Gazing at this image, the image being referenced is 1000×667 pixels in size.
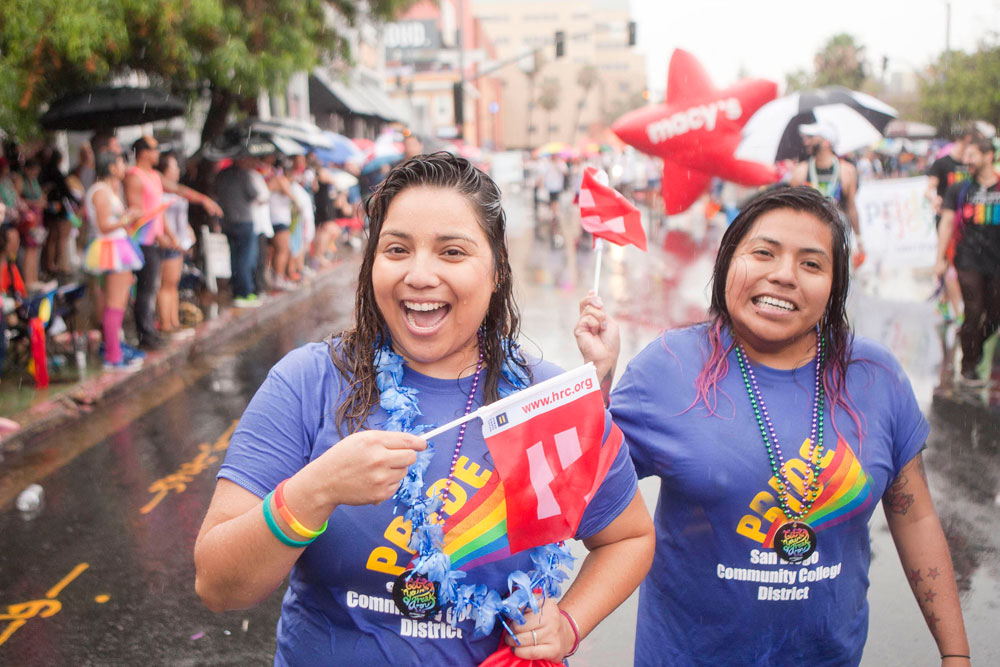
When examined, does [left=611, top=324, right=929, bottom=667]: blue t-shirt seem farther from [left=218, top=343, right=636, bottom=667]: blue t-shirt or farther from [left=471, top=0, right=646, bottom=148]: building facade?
[left=471, top=0, right=646, bottom=148]: building facade

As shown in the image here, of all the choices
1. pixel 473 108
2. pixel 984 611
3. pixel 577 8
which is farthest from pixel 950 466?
pixel 577 8

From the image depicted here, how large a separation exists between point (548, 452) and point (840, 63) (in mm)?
55856

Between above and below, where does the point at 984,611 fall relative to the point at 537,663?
below

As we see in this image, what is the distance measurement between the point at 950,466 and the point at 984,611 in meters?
1.83

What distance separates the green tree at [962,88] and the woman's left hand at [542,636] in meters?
34.1

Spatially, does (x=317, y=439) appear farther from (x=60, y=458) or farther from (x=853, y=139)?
(x=853, y=139)

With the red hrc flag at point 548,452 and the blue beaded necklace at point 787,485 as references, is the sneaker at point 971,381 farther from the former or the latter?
the red hrc flag at point 548,452

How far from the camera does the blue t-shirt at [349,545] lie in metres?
1.62

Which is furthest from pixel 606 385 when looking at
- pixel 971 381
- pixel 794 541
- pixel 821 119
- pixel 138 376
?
pixel 821 119


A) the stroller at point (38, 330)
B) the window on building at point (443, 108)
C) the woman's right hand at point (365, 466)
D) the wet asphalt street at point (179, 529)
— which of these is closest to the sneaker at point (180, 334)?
the wet asphalt street at point (179, 529)

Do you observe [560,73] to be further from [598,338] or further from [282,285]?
[598,338]

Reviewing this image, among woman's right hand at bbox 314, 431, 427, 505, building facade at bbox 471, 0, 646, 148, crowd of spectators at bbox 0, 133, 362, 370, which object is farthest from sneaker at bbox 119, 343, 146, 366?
building facade at bbox 471, 0, 646, 148

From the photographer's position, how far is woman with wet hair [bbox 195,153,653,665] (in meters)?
1.61

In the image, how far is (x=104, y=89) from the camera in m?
9.02
